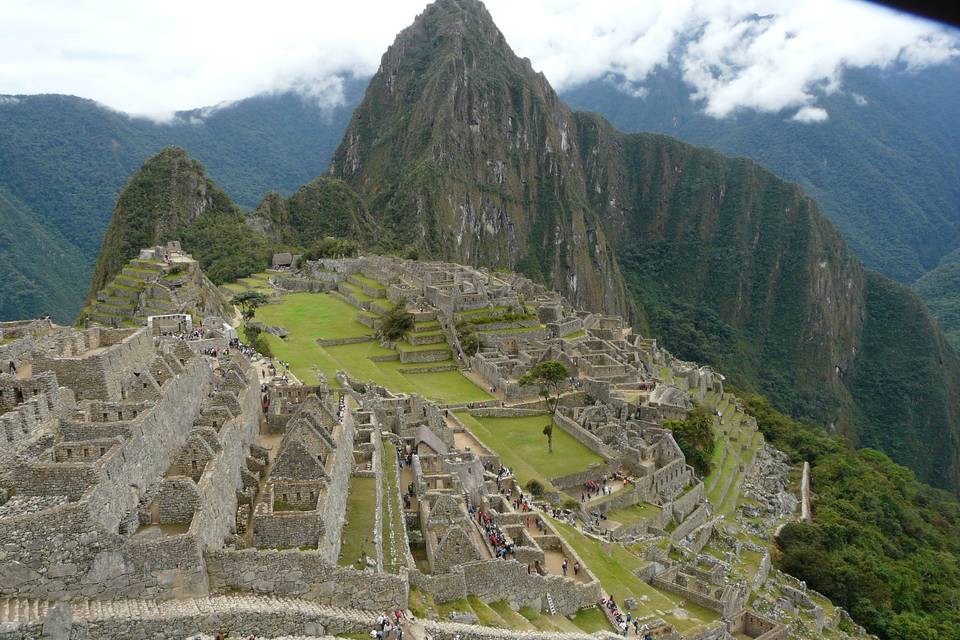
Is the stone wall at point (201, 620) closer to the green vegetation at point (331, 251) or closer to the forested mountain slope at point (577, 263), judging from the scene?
the green vegetation at point (331, 251)

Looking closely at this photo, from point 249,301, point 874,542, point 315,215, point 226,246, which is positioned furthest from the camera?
point 315,215

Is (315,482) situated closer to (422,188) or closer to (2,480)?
(2,480)

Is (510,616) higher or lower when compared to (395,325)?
lower

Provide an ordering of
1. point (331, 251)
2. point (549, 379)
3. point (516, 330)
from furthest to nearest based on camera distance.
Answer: point (331, 251) < point (516, 330) < point (549, 379)

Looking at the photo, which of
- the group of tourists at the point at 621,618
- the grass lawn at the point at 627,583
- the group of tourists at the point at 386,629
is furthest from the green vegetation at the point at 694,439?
the group of tourists at the point at 386,629

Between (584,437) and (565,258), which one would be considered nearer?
(584,437)

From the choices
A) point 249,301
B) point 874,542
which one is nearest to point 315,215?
point 249,301

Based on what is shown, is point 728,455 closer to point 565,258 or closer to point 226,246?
point 226,246
